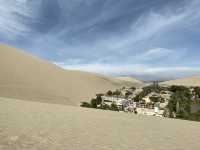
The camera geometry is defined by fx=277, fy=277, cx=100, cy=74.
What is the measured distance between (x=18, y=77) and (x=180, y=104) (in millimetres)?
30365

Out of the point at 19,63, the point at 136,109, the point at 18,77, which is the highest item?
the point at 19,63

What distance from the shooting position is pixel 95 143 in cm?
857

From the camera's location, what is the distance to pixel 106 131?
11.1 metres

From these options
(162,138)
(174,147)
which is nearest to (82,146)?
Result: (174,147)

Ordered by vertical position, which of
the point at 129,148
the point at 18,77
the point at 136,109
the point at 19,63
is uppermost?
the point at 19,63

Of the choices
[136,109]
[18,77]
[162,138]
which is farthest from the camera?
[18,77]

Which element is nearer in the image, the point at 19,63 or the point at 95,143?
the point at 95,143

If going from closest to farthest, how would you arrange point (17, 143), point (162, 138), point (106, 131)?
point (17, 143) < point (162, 138) < point (106, 131)

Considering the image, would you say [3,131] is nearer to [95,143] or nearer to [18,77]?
[95,143]

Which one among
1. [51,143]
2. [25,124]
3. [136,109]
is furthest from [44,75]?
[51,143]

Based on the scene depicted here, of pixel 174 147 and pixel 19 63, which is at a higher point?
pixel 19 63

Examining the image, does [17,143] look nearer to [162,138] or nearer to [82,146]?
[82,146]

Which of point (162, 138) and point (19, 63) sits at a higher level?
point (19, 63)

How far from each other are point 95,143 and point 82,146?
0.70 metres
